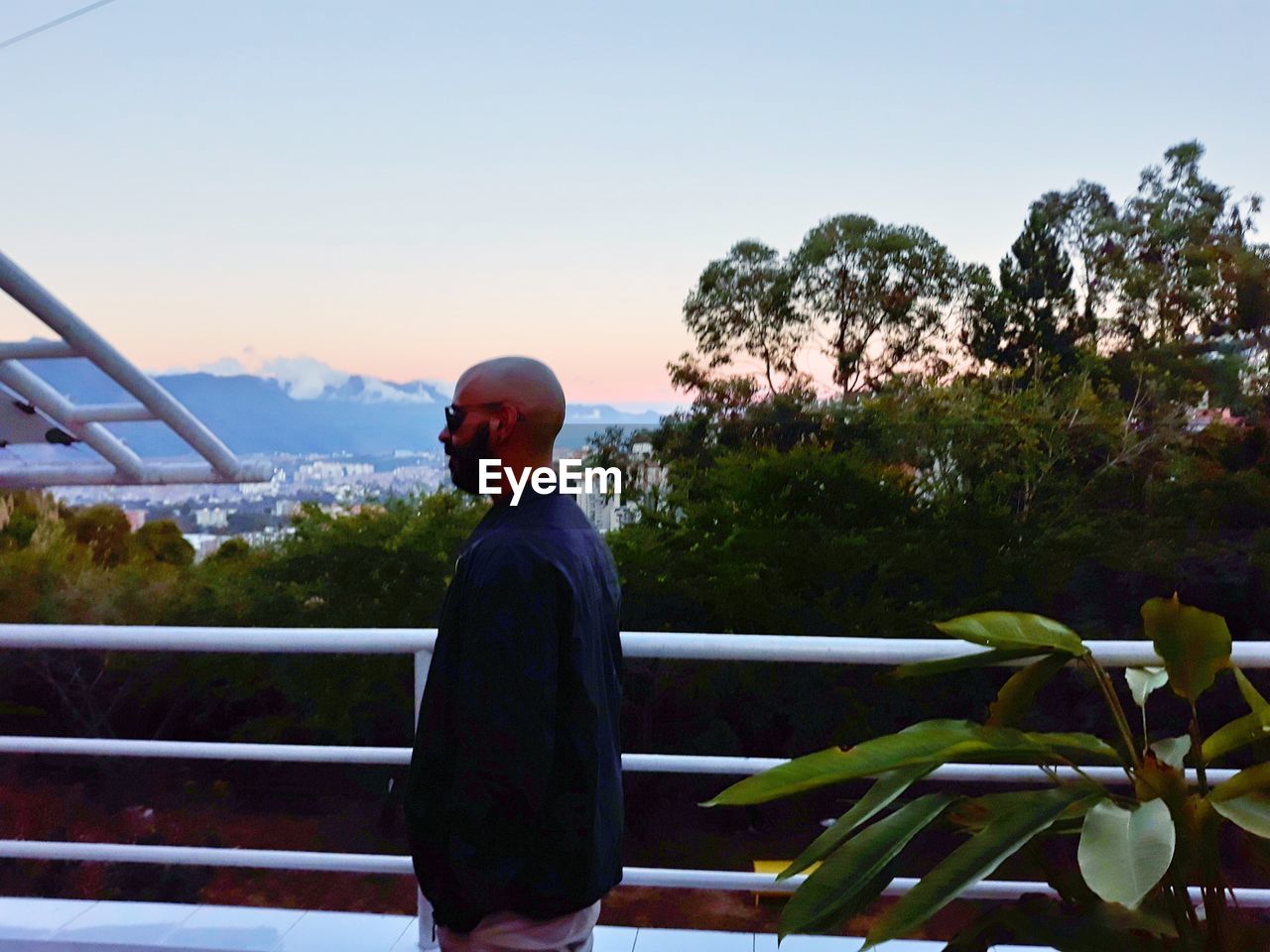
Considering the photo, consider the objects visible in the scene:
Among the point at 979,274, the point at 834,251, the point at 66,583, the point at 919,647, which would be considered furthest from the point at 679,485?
the point at 66,583

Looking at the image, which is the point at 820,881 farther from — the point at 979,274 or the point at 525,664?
the point at 979,274

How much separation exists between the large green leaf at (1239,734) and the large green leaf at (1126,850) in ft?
0.66

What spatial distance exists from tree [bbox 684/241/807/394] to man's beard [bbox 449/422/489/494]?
240 cm

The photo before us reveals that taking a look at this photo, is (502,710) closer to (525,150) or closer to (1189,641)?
(1189,641)

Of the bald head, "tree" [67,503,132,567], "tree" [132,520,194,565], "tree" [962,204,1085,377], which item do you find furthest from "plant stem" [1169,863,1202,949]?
"tree" [67,503,132,567]

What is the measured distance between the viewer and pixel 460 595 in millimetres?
1208

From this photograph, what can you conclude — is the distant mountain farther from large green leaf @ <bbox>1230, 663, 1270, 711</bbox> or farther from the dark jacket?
large green leaf @ <bbox>1230, 663, 1270, 711</bbox>

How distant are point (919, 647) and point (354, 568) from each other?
2.70 m

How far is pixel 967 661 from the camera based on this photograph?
1529 mm

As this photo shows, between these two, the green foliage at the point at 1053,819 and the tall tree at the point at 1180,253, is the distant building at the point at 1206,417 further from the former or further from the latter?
the green foliage at the point at 1053,819

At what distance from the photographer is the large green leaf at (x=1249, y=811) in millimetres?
Result: 1181

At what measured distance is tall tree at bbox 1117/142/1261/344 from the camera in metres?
3.55

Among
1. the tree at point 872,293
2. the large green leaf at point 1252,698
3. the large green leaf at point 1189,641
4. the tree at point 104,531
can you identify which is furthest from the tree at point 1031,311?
the tree at point 104,531

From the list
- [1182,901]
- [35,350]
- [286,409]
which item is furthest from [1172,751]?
[35,350]
